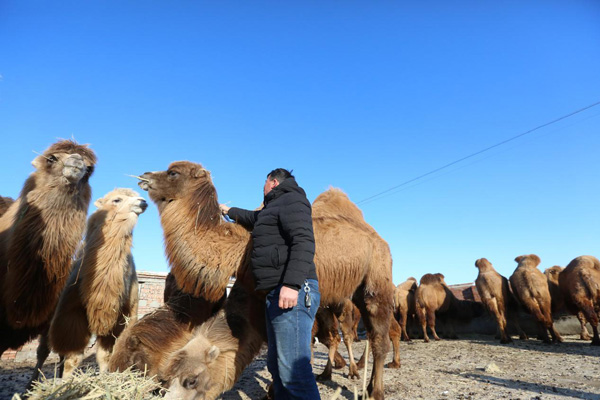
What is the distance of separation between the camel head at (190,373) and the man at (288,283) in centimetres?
69

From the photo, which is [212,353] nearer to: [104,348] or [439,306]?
[104,348]

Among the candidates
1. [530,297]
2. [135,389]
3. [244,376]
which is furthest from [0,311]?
[530,297]

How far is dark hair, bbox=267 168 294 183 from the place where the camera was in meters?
3.70

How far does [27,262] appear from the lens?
13.1 feet

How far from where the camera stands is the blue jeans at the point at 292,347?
284 cm

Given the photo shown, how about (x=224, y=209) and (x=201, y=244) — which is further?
(x=224, y=209)


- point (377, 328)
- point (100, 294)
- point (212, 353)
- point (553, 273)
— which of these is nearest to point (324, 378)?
point (377, 328)

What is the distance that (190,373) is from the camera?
338 centimetres

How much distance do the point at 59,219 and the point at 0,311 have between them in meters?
1.24

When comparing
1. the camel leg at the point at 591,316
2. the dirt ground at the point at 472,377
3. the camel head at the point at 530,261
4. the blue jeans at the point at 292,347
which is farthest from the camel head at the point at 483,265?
the blue jeans at the point at 292,347

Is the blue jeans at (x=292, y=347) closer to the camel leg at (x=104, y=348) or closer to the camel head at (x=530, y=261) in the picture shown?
the camel leg at (x=104, y=348)

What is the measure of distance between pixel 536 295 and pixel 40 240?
13978mm

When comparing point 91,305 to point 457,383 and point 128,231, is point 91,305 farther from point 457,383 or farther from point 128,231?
point 457,383

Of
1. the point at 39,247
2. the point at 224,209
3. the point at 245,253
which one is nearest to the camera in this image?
the point at 245,253
